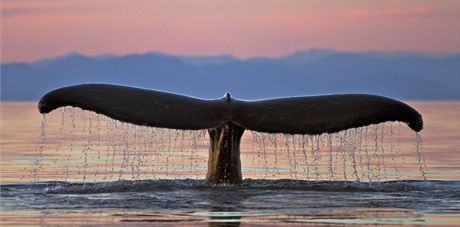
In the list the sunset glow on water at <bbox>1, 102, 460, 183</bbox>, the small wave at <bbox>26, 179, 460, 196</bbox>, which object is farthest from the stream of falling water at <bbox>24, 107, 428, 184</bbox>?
the small wave at <bbox>26, 179, 460, 196</bbox>

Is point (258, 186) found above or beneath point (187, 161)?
beneath

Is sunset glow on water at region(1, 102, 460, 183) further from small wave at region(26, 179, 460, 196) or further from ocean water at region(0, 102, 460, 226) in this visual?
small wave at region(26, 179, 460, 196)

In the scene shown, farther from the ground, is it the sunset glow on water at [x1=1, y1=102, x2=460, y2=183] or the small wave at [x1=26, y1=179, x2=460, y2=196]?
the sunset glow on water at [x1=1, y1=102, x2=460, y2=183]

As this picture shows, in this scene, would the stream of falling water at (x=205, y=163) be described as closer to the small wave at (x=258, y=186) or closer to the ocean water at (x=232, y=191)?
the ocean water at (x=232, y=191)

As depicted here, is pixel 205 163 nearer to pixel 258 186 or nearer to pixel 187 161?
pixel 187 161

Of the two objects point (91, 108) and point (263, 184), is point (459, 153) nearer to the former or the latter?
point (263, 184)

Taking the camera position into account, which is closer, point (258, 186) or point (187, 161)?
point (258, 186)

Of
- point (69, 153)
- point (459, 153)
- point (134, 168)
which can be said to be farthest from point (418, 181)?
point (69, 153)

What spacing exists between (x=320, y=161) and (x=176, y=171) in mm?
3526

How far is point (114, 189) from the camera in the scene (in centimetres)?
1416

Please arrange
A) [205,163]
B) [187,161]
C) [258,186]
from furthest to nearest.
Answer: [187,161] → [205,163] → [258,186]

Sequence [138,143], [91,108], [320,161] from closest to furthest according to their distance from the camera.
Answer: [91,108], [320,161], [138,143]

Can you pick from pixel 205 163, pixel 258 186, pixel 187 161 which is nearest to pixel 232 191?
pixel 258 186

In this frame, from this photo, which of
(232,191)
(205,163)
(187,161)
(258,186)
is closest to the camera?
(232,191)
